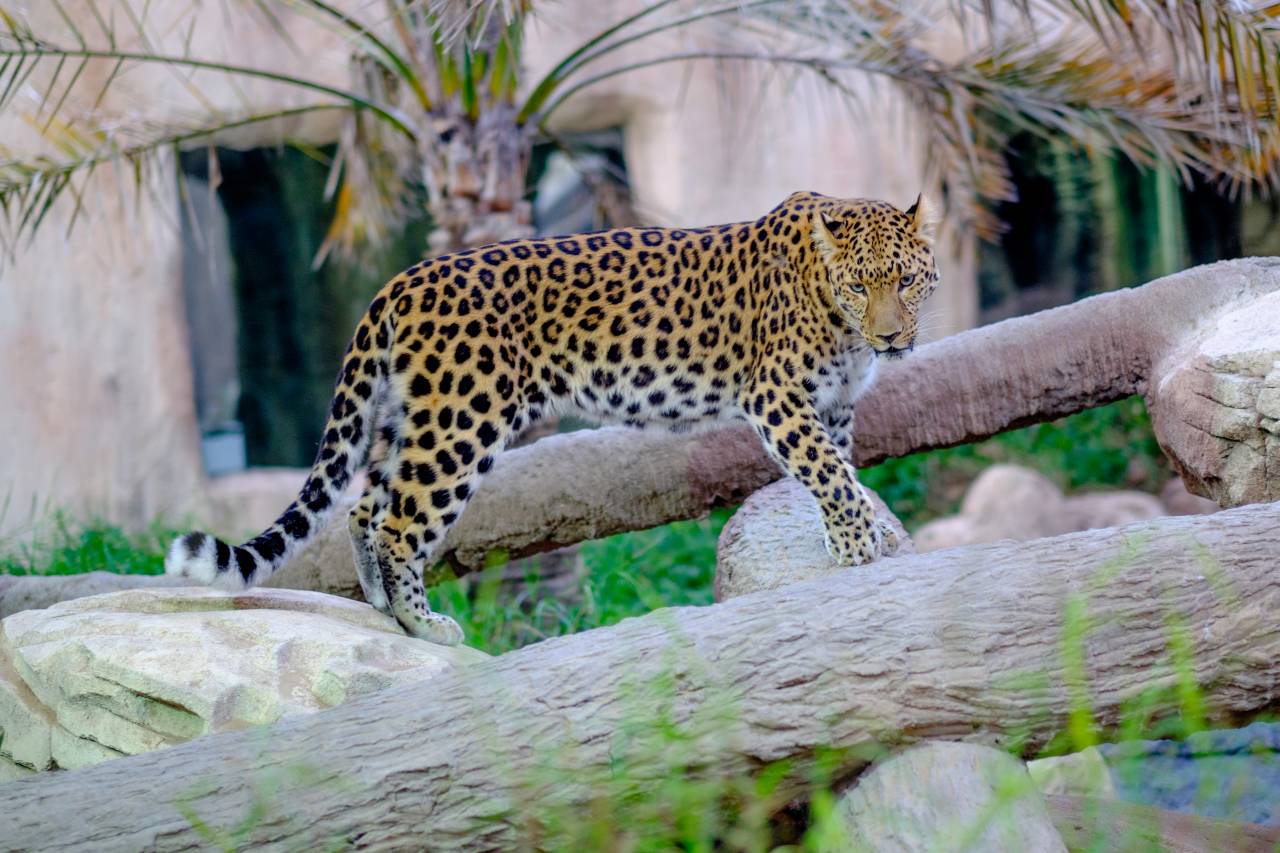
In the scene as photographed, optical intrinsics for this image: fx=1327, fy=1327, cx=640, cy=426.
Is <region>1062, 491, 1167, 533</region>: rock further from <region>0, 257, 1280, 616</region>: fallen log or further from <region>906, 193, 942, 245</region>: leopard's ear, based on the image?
<region>906, 193, 942, 245</region>: leopard's ear

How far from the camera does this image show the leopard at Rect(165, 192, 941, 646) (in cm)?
470

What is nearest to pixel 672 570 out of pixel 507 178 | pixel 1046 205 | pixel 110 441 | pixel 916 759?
pixel 507 178

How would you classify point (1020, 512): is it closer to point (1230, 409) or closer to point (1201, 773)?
point (1230, 409)

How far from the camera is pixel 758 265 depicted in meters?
5.26

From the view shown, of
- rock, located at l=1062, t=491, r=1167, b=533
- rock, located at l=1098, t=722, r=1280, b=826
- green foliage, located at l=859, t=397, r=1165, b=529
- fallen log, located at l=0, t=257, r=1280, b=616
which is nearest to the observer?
rock, located at l=1098, t=722, r=1280, b=826

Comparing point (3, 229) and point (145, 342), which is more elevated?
point (3, 229)

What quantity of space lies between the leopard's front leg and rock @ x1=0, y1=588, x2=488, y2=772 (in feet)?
4.49

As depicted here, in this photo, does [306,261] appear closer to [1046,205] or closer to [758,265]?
[1046,205]

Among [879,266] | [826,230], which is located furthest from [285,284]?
[879,266]

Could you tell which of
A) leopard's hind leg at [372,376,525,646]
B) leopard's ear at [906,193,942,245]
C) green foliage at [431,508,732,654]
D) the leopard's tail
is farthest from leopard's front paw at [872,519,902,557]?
the leopard's tail

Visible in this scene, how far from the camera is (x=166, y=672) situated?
385 cm

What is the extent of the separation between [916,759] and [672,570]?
17.6ft

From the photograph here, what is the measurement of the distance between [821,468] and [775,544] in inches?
14.5

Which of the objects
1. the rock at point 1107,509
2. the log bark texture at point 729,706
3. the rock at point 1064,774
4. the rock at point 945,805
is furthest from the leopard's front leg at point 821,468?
the rock at point 1107,509
